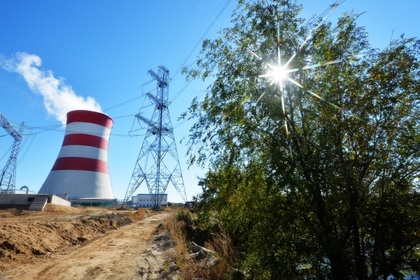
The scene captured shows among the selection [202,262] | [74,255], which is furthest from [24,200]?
[202,262]

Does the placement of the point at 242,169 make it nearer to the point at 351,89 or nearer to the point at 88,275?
the point at 351,89

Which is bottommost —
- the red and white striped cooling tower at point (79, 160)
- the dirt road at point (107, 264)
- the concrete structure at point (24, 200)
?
the dirt road at point (107, 264)

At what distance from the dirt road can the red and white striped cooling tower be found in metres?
22.5

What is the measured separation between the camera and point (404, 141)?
187 inches

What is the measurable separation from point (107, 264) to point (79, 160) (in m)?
25.7

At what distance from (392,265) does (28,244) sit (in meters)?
10.7

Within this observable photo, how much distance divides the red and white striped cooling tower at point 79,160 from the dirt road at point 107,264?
2249cm

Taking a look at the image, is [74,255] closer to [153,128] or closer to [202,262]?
[202,262]

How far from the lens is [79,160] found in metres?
Result: 31.4

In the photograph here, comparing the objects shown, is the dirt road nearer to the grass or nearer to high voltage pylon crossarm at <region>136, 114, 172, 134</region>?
the grass

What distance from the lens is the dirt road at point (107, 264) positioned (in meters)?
7.35

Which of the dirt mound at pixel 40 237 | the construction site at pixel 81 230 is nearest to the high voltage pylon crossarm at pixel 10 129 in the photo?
the construction site at pixel 81 230

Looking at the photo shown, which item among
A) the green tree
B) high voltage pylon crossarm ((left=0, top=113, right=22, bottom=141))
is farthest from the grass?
high voltage pylon crossarm ((left=0, top=113, right=22, bottom=141))

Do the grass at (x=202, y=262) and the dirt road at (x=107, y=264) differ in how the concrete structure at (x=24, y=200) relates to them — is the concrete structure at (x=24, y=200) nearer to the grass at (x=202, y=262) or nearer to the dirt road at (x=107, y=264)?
the dirt road at (x=107, y=264)
